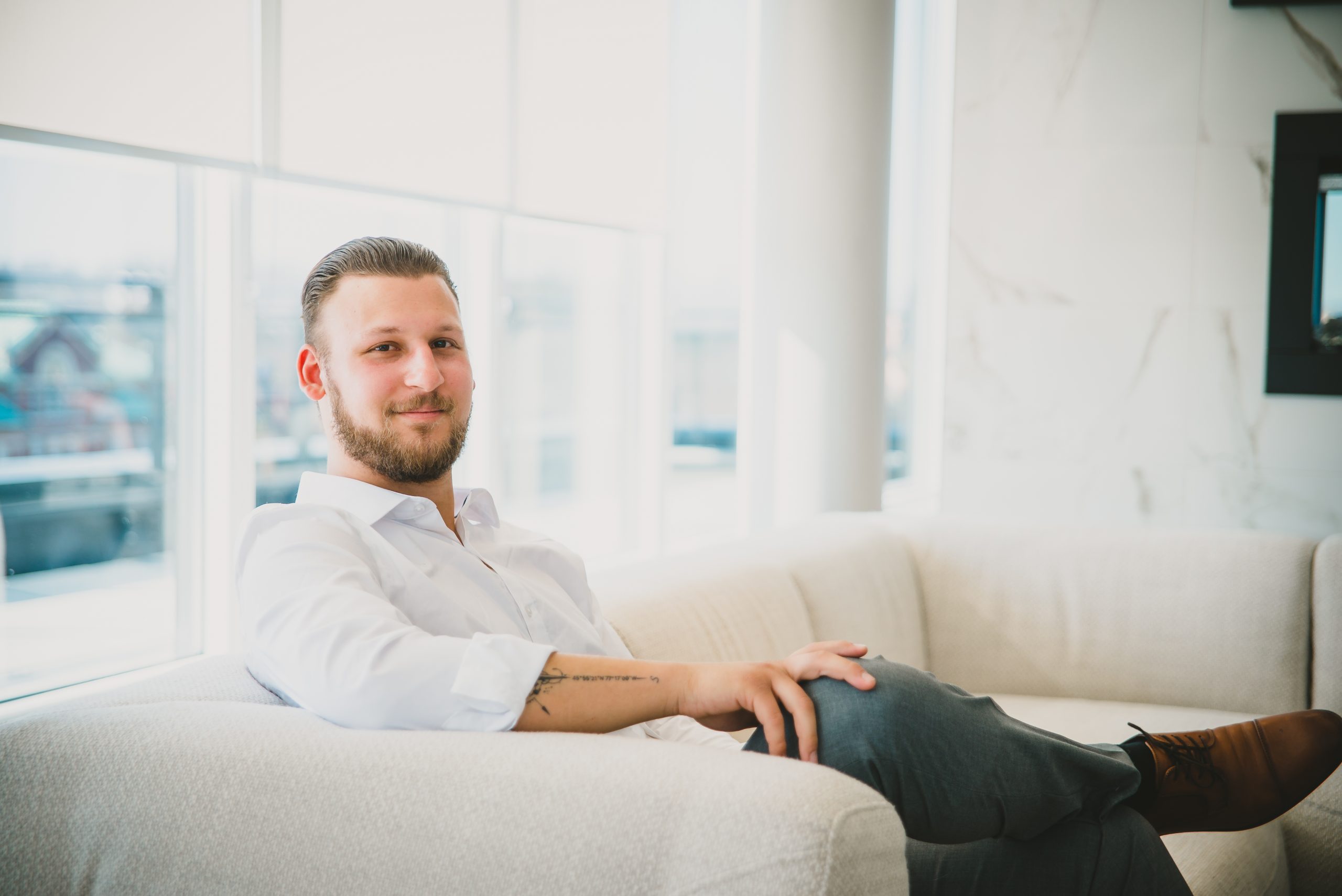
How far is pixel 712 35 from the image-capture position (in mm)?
4562

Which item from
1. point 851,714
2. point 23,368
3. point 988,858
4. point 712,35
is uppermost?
point 712,35

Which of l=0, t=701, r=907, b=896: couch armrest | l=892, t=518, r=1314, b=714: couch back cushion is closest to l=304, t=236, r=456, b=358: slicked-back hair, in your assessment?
l=0, t=701, r=907, b=896: couch armrest

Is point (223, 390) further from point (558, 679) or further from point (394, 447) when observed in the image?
point (558, 679)

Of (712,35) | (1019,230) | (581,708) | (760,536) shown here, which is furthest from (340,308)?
(712,35)

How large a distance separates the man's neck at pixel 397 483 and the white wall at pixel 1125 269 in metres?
2.85

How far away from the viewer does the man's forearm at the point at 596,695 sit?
113cm

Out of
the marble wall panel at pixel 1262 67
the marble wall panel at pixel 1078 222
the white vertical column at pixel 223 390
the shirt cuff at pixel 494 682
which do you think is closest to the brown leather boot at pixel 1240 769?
the shirt cuff at pixel 494 682

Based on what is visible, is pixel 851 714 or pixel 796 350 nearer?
pixel 851 714

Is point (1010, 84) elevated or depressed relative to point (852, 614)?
elevated

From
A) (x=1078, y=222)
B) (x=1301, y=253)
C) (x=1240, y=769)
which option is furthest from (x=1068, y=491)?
(x=1240, y=769)

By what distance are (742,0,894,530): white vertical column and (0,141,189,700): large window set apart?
2065 mm

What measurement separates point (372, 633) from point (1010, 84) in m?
3.54

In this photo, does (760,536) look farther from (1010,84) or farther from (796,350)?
(1010,84)

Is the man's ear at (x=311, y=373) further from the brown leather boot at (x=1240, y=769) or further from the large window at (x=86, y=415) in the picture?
the brown leather boot at (x=1240, y=769)
